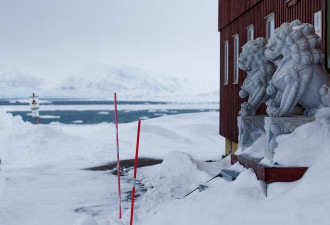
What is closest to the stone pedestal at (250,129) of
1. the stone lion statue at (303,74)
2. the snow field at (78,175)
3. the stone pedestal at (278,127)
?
the stone lion statue at (303,74)

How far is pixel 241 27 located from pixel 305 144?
836cm

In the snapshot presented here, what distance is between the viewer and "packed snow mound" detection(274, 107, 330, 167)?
5.34 meters

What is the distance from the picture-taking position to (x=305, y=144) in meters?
5.41

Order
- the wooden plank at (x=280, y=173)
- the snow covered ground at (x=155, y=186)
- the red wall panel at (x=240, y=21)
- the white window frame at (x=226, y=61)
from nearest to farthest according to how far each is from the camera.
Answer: the snow covered ground at (x=155, y=186) < the wooden plank at (x=280, y=173) < the red wall panel at (x=240, y=21) < the white window frame at (x=226, y=61)

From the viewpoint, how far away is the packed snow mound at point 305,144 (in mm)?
5340

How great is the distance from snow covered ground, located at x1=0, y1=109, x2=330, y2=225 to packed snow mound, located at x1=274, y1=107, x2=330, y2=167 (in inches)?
0.5

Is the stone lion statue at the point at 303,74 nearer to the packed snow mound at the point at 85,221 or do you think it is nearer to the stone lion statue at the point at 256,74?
the stone lion statue at the point at 256,74

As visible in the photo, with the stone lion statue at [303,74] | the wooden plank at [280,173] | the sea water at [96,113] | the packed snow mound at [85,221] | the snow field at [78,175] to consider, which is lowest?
the sea water at [96,113]

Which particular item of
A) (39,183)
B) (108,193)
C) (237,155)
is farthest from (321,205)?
(39,183)

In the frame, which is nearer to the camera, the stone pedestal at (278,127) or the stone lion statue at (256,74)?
the stone pedestal at (278,127)

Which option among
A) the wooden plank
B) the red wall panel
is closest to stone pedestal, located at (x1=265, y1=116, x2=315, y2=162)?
the wooden plank

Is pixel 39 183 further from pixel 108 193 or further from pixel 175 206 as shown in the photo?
pixel 175 206

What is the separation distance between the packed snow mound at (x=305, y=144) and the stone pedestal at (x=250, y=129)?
5.57 ft

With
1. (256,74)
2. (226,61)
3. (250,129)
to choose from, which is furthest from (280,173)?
(226,61)
